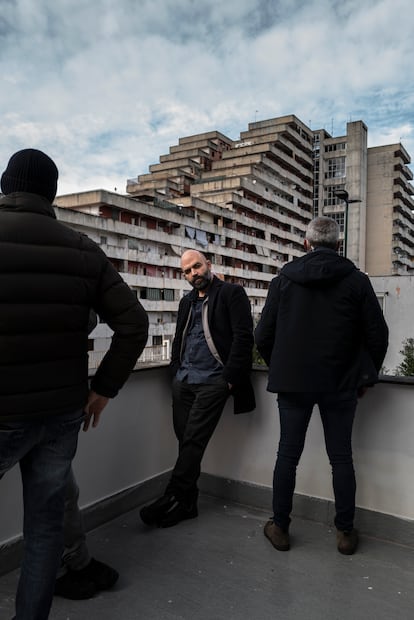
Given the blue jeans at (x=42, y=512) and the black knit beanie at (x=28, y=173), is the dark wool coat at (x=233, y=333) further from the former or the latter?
the black knit beanie at (x=28, y=173)

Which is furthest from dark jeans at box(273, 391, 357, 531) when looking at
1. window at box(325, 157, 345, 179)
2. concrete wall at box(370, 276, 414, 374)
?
window at box(325, 157, 345, 179)

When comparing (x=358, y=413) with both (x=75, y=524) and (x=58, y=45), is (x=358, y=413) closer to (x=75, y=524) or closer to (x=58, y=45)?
(x=75, y=524)

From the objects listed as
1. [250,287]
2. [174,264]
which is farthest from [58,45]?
[250,287]

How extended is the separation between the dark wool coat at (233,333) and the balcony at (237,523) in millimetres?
200

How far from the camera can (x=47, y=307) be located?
4.56 feet

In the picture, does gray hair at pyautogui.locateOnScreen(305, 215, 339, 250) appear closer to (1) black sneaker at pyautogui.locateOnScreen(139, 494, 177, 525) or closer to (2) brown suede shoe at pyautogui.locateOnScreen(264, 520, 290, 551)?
(2) brown suede shoe at pyautogui.locateOnScreen(264, 520, 290, 551)

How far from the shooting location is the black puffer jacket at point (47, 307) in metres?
1.34

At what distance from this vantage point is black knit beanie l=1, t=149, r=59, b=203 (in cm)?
146

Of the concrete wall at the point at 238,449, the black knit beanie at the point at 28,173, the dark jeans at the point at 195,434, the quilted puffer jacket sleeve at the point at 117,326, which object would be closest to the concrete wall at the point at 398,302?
the concrete wall at the point at 238,449

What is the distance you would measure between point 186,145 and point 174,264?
36.7 metres

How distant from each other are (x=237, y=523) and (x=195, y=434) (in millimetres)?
546

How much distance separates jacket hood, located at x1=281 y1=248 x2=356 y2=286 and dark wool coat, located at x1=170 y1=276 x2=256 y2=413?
0.43m

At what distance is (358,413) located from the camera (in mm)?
2631

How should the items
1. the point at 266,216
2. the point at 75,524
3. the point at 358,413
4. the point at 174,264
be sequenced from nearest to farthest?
the point at 75,524 < the point at 358,413 < the point at 174,264 < the point at 266,216
